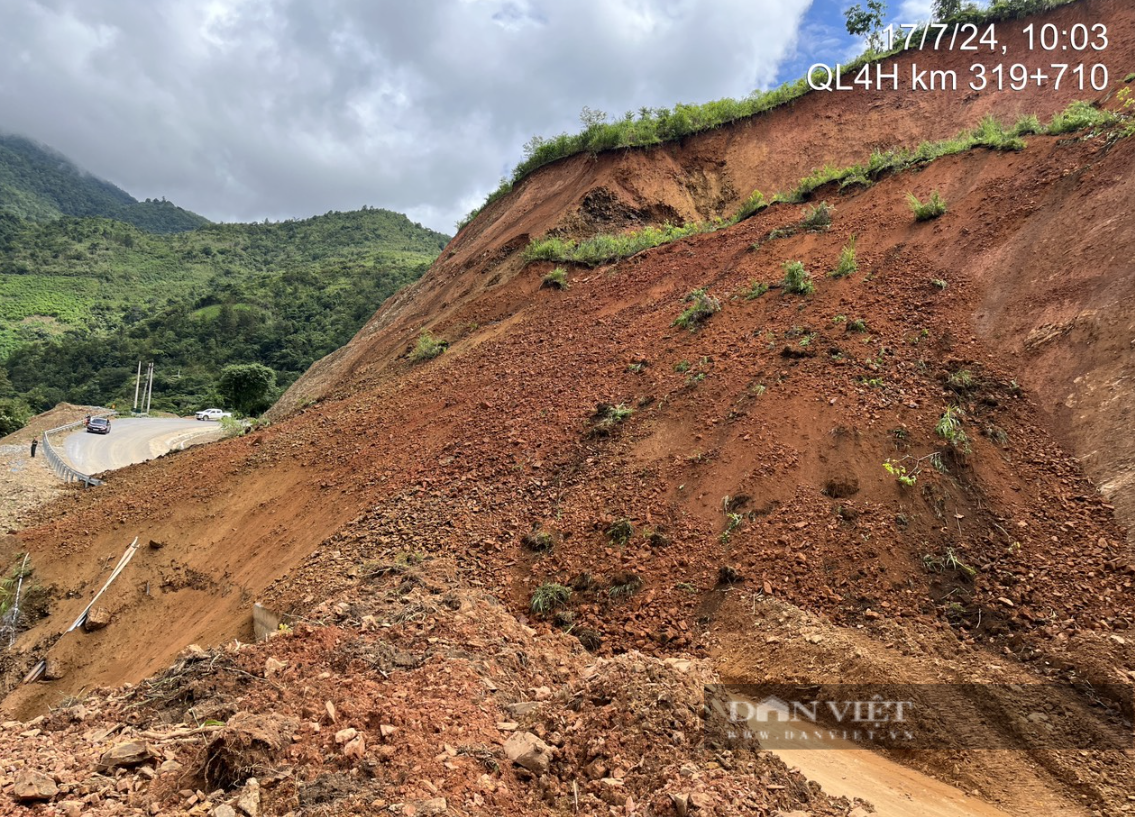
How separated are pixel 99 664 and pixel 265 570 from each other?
2.48 metres

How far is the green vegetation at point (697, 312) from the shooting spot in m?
10.3

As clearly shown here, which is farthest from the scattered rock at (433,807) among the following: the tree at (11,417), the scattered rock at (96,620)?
the tree at (11,417)

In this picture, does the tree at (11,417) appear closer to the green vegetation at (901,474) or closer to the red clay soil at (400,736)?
the red clay soil at (400,736)

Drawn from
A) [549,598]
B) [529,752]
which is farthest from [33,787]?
[549,598]

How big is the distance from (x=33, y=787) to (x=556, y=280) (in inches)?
509

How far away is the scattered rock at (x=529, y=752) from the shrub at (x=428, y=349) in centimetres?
1134

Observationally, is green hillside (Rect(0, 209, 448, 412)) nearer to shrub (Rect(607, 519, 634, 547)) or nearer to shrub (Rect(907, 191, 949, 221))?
shrub (Rect(907, 191, 949, 221))

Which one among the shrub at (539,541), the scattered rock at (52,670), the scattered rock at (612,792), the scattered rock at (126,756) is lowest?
the scattered rock at (52,670)

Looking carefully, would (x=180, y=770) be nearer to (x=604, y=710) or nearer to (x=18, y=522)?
(x=604, y=710)

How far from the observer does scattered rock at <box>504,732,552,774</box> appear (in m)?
3.57

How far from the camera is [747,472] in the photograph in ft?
22.2

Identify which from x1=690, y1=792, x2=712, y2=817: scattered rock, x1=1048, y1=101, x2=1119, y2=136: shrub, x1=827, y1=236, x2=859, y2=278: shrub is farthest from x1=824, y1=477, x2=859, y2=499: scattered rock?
x1=1048, y1=101, x2=1119, y2=136: shrub

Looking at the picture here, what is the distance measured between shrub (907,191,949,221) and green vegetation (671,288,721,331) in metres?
→ 3.61

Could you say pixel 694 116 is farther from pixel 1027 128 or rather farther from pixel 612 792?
pixel 612 792
